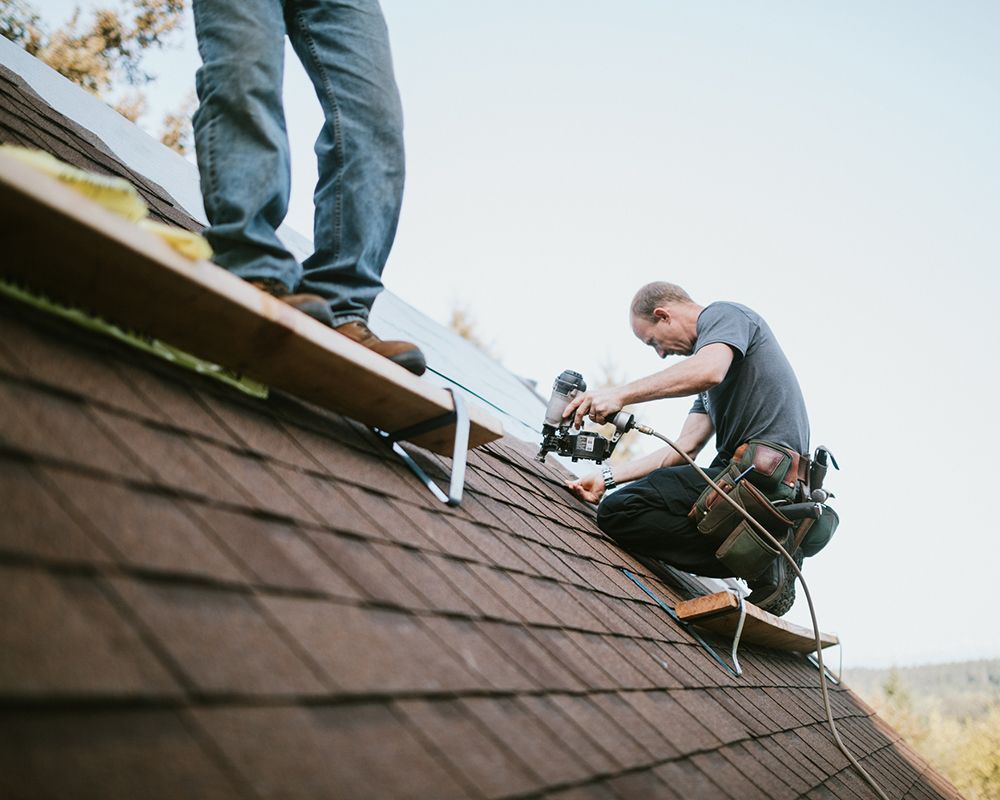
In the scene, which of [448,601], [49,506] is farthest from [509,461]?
[49,506]

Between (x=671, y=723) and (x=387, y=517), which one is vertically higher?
(x=387, y=517)

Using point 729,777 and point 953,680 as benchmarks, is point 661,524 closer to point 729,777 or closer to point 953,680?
point 729,777

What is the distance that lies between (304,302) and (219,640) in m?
0.86

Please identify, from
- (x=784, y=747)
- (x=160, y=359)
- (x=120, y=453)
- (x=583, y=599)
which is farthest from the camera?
(x=784, y=747)

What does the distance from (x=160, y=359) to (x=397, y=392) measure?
50 centimetres

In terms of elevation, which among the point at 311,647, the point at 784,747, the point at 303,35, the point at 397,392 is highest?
the point at 303,35

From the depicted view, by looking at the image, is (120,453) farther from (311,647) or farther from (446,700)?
(446,700)

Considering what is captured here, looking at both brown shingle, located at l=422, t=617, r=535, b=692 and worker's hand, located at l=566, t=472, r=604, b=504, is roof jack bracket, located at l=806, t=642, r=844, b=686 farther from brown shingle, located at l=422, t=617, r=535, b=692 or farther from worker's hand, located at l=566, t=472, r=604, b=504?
brown shingle, located at l=422, t=617, r=535, b=692

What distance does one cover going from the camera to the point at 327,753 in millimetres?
737

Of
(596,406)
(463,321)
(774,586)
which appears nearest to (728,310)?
(596,406)

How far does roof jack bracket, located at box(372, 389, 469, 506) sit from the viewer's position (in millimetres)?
1669

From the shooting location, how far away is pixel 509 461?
→ 289 centimetres

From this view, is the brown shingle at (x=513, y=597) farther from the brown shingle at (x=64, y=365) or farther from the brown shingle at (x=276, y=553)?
the brown shingle at (x=64, y=365)

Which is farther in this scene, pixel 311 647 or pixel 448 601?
pixel 448 601
